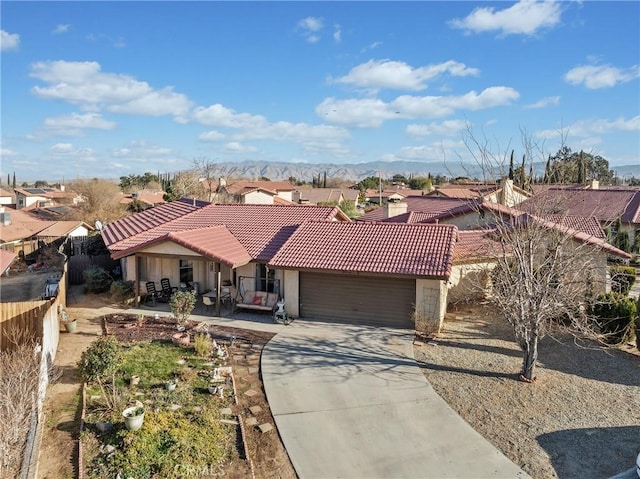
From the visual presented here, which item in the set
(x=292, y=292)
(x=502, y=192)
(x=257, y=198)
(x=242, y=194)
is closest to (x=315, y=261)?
(x=292, y=292)

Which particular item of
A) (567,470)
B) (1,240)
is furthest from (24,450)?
(1,240)

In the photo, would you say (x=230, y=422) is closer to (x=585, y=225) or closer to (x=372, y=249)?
(x=372, y=249)

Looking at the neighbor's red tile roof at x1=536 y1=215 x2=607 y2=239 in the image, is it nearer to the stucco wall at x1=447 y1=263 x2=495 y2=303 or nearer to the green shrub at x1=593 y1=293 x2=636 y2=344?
the stucco wall at x1=447 y1=263 x2=495 y2=303

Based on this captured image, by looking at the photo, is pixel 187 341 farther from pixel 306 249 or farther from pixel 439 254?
pixel 439 254

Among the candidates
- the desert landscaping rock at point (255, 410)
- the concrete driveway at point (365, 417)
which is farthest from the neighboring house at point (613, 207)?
the desert landscaping rock at point (255, 410)

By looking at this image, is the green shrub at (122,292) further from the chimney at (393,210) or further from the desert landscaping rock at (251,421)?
the chimney at (393,210)

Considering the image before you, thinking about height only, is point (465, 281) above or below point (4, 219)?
below
